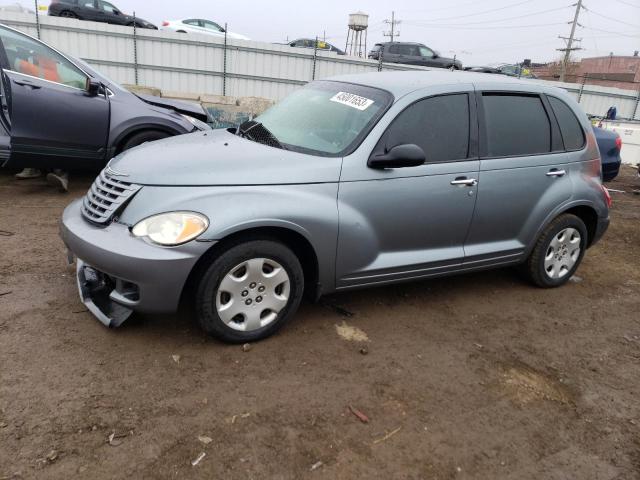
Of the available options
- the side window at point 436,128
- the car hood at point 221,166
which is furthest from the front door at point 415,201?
the car hood at point 221,166

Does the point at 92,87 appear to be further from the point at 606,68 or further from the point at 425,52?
the point at 606,68

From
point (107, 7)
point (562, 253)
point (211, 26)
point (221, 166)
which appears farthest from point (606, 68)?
point (221, 166)

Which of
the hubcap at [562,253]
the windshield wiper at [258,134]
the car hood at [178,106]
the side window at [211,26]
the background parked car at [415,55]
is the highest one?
the side window at [211,26]

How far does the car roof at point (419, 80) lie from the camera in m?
3.76

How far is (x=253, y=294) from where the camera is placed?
10.4 ft

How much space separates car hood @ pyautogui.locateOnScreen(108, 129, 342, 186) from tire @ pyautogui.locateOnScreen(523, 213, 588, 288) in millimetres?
2172

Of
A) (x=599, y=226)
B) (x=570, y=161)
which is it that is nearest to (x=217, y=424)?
(x=570, y=161)

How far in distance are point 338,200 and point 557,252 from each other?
238cm

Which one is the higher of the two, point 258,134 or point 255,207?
point 258,134

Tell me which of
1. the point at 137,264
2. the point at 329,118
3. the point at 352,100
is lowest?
the point at 137,264

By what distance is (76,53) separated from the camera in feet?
50.3

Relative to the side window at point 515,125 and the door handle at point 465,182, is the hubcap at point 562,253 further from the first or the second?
the door handle at point 465,182

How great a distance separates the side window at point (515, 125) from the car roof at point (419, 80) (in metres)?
0.13

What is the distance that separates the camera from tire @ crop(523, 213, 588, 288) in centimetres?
443
